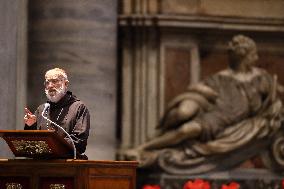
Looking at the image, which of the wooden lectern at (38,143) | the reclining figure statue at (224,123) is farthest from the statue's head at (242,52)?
the wooden lectern at (38,143)

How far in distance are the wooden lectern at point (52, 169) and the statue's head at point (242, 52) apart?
6087 millimetres

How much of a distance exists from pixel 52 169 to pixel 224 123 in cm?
603

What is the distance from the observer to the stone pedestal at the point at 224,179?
12.3 metres

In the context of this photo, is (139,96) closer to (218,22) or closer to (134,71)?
(134,71)

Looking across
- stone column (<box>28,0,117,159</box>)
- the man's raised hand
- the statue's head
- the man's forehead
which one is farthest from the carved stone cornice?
the man's raised hand

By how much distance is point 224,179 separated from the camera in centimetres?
1258

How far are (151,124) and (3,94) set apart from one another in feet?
10.6

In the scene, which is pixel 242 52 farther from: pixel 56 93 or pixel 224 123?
pixel 56 93

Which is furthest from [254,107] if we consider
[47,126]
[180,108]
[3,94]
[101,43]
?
[47,126]

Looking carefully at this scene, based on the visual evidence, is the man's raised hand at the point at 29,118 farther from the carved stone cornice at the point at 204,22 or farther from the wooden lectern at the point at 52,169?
the carved stone cornice at the point at 204,22

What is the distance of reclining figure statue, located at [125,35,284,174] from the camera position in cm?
1241

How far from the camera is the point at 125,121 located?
12.7 m

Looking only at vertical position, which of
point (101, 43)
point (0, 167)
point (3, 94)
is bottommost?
point (0, 167)

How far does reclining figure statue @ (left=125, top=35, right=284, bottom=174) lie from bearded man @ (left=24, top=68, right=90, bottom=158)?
16.2ft
